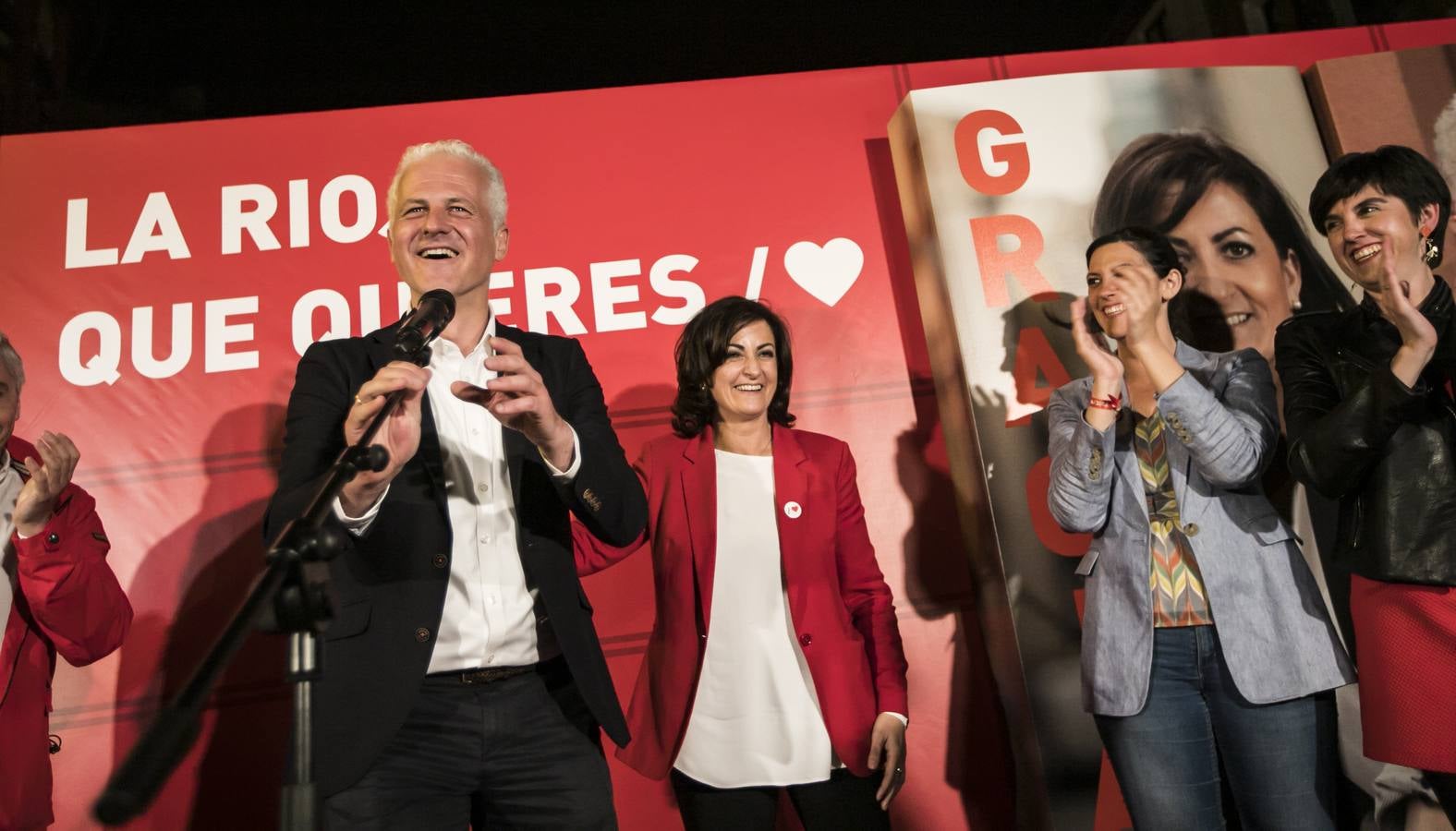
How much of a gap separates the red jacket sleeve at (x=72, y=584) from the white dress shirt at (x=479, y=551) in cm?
115

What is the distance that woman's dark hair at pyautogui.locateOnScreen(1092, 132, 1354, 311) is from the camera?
11.0ft

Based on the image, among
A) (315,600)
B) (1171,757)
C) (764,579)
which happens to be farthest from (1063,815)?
(315,600)

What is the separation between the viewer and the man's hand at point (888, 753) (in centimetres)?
232

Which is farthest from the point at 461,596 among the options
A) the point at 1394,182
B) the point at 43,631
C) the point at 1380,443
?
the point at 1394,182

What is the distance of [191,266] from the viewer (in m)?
3.40

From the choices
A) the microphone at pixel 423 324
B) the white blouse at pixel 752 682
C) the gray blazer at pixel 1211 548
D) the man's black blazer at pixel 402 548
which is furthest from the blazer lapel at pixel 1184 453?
the microphone at pixel 423 324

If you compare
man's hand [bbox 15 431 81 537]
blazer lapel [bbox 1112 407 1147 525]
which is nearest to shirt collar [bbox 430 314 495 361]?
man's hand [bbox 15 431 81 537]

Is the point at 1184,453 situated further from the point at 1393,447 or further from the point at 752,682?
the point at 752,682

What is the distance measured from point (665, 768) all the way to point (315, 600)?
4.31 feet

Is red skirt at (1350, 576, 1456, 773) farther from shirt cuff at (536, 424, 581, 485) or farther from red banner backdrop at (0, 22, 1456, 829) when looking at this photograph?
shirt cuff at (536, 424, 581, 485)

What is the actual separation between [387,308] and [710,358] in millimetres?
1275

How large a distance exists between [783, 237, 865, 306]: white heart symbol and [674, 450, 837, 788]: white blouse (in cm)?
115

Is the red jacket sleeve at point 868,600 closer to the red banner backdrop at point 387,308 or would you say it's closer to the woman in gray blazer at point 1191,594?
the woman in gray blazer at point 1191,594

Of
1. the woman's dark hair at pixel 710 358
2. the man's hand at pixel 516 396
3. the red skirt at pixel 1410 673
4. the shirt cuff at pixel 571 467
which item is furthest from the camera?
the woman's dark hair at pixel 710 358
